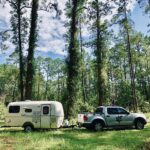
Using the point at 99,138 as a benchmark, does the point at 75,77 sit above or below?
above

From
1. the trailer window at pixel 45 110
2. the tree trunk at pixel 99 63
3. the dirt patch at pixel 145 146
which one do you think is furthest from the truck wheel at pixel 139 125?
the tree trunk at pixel 99 63

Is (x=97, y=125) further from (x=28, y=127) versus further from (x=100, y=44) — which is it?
(x=100, y=44)

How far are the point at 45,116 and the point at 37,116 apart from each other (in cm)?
63

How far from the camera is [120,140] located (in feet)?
69.4

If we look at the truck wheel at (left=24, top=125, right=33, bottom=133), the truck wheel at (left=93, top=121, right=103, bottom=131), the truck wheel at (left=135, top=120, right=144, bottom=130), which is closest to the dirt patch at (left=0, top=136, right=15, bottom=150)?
the truck wheel at (left=24, top=125, right=33, bottom=133)

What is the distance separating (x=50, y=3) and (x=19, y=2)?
23.3 feet

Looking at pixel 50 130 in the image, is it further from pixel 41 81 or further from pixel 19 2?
pixel 41 81

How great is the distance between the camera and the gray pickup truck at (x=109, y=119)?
1065 inches

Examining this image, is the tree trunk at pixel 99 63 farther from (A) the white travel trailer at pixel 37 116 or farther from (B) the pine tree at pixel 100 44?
(A) the white travel trailer at pixel 37 116

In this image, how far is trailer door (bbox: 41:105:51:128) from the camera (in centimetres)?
2780

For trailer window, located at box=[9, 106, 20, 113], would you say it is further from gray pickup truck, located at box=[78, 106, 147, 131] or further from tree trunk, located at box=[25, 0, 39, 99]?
tree trunk, located at box=[25, 0, 39, 99]

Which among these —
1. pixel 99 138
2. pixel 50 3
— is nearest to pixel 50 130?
pixel 99 138

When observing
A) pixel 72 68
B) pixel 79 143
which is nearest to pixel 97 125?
pixel 79 143

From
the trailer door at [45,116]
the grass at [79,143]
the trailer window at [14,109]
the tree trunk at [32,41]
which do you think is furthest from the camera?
the tree trunk at [32,41]
